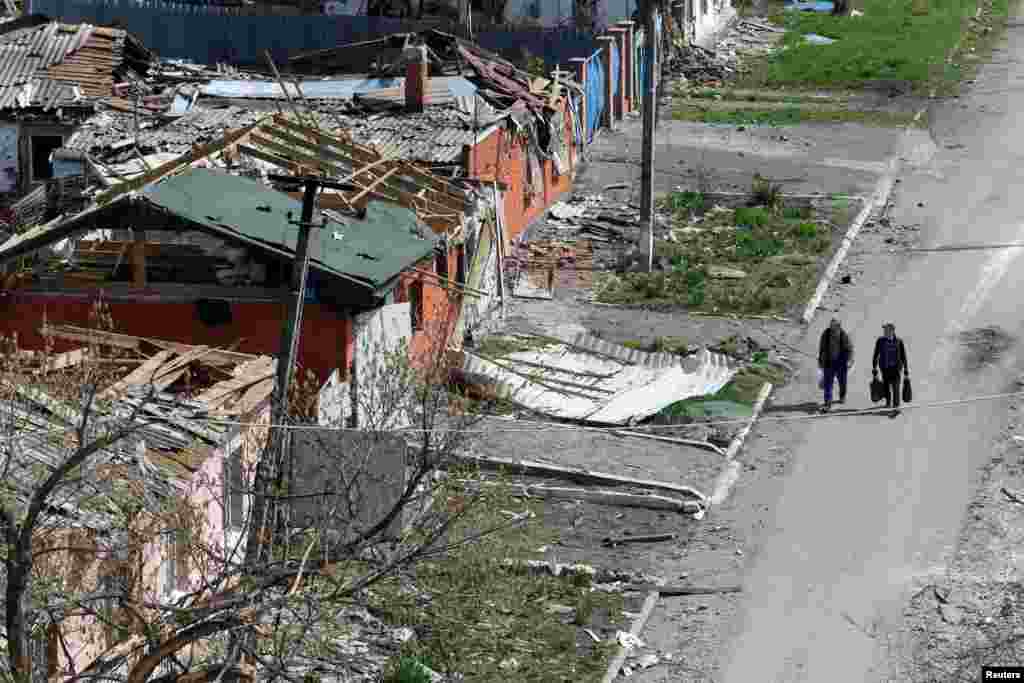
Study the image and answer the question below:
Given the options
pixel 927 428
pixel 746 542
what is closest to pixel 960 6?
pixel 927 428

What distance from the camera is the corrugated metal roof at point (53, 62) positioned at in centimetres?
3331

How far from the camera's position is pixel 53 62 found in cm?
3441

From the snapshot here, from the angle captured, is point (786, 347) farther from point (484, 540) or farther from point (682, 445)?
point (484, 540)

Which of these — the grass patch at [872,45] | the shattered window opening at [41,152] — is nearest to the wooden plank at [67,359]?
the shattered window opening at [41,152]

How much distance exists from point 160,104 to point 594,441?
12845 millimetres

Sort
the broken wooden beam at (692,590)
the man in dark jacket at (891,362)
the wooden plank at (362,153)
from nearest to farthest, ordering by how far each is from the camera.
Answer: the broken wooden beam at (692,590), the man in dark jacket at (891,362), the wooden plank at (362,153)

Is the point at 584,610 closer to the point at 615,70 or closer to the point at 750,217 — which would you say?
the point at 750,217

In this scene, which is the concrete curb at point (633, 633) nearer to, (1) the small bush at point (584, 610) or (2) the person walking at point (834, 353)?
(1) the small bush at point (584, 610)

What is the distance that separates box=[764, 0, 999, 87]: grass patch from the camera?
1821 inches

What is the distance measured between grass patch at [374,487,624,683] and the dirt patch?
9235 mm

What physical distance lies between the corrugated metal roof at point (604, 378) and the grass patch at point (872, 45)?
20916 millimetres

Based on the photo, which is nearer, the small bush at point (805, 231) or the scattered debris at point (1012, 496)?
the scattered debris at point (1012, 496)

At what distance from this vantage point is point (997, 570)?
19.9 m

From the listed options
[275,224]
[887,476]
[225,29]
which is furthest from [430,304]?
[225,29]
